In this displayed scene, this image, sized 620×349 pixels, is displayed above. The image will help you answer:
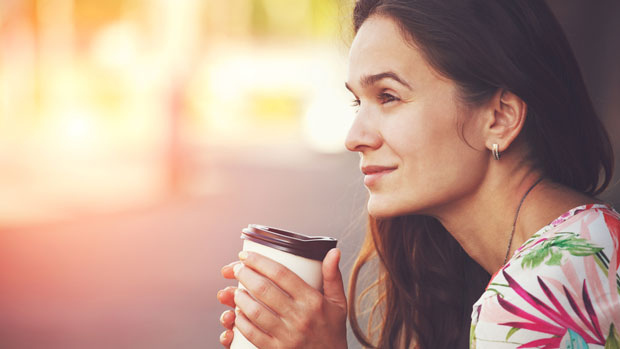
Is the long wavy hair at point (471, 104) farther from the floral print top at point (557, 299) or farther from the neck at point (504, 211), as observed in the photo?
the floral print top at point (557, 299)

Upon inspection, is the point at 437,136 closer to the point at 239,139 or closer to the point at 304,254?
the point at 304,254

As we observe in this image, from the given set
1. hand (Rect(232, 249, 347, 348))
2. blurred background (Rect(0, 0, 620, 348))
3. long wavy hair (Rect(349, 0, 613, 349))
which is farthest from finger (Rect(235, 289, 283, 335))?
blurred background (Rect(0, 0, 620, 348))

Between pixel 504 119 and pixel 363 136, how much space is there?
40cm

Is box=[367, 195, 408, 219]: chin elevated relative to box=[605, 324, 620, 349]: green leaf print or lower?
elevated

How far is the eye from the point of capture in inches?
78.5

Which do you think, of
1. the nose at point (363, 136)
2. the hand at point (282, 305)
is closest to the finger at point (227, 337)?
the hand at point (282, 305)

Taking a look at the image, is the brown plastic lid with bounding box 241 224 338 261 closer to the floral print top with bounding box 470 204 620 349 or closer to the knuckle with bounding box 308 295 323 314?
the knuckle with bounding box 308 295 323 314

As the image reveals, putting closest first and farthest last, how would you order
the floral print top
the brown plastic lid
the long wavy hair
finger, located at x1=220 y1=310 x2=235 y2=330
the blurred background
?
the floral print top
the brown plastic lid
the long wavy hair
finger, located at x1=220 y1=310 x2=235 y2=330
the blurred background

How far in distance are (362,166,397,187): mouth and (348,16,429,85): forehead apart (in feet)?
0.83

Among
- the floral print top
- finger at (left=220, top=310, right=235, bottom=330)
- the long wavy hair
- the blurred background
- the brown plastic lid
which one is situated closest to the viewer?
the floral print top

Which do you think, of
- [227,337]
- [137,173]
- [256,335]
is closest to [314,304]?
[256,335]

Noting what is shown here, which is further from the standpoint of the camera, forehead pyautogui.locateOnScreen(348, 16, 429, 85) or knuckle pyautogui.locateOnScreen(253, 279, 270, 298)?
forehead pyautogui.locateOnScreen(348, 16, 429, 85)

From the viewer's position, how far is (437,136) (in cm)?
195

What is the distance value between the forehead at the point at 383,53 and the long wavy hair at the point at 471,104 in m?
0.02
